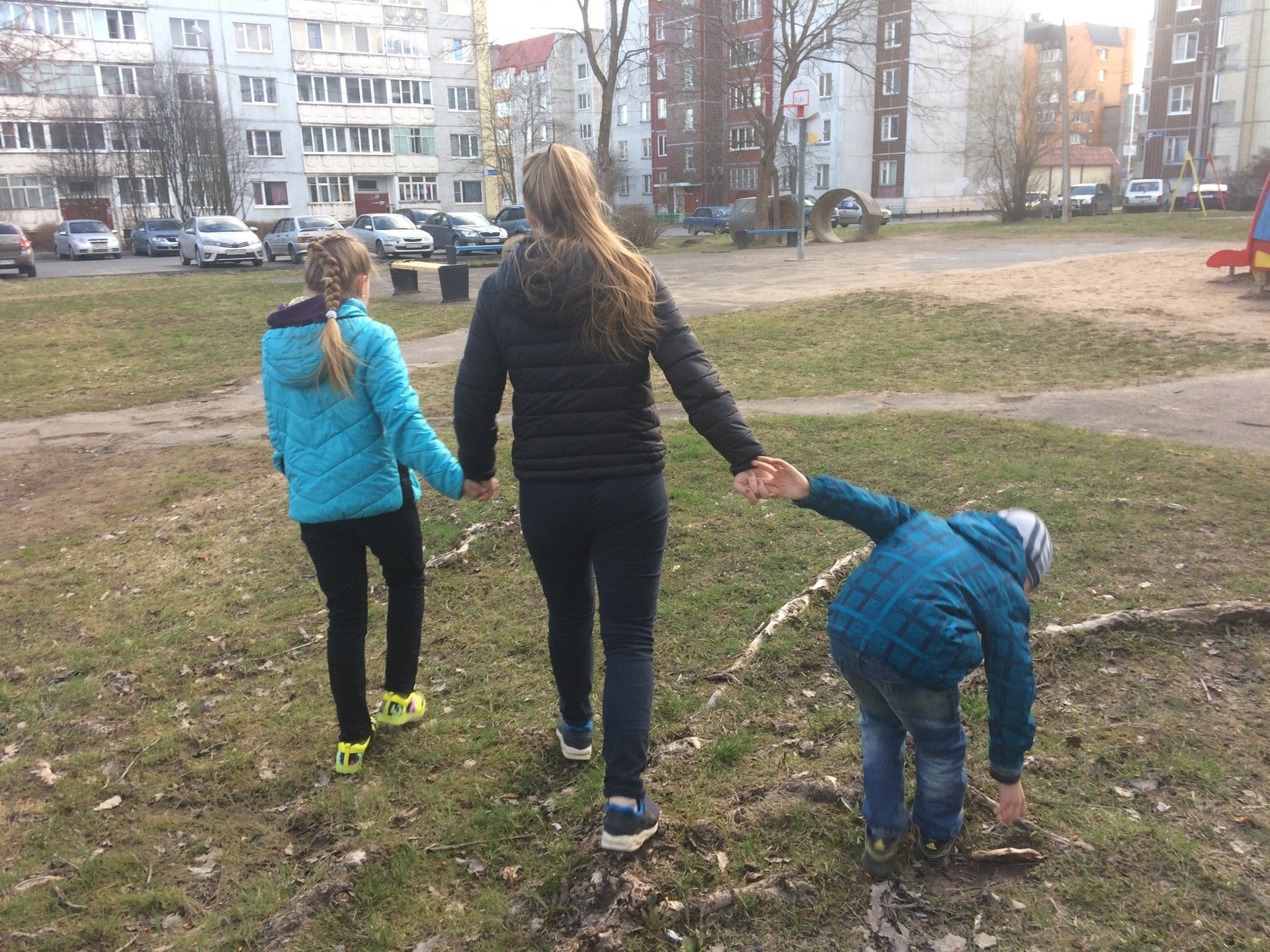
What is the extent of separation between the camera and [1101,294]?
12867 millimetres

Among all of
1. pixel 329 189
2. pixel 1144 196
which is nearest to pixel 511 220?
pixel 1144 196

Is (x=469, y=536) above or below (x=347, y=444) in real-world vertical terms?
below

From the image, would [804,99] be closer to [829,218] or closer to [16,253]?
[829,218]

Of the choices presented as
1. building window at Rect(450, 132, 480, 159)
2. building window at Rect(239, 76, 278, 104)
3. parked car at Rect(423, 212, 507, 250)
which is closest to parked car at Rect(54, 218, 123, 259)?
parked car at Rect(423, 212, 507, 250)

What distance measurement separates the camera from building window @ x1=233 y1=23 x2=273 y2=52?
63.3m

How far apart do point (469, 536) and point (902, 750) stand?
3.47 m

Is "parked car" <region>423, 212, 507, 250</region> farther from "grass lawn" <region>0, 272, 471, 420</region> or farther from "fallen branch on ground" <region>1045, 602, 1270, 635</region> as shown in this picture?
"fallen branch on ground" <region>1045, 602, 1270, 635</region>

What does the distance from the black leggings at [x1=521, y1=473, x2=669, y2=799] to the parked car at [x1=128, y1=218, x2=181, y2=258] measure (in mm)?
41267

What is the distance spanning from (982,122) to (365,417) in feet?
213

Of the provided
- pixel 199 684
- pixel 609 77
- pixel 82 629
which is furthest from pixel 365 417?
pixel 609 77

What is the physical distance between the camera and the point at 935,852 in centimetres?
258

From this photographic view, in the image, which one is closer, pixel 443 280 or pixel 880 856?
pixel 880 856

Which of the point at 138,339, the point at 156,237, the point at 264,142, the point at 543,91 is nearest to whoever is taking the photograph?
the point at 138,339

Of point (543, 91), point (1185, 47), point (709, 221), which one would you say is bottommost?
point (709, 221)
